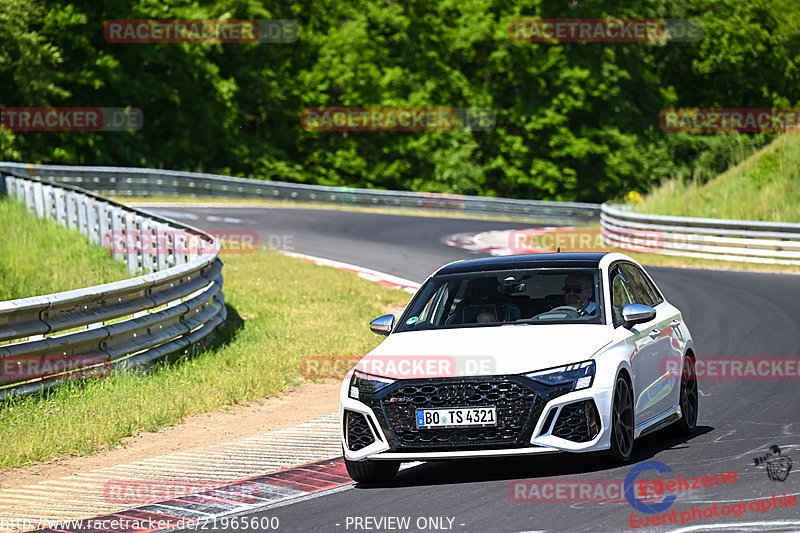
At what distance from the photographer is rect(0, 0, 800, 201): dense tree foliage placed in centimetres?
5731

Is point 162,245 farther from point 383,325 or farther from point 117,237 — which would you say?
point 383,325

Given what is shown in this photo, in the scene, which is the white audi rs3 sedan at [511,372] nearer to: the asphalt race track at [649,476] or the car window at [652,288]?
the asphalt race track at [649,476]

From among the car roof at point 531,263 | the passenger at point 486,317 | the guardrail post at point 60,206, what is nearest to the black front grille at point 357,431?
the passenger at point 486,317

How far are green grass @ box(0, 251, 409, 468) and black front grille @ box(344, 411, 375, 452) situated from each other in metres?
2.78

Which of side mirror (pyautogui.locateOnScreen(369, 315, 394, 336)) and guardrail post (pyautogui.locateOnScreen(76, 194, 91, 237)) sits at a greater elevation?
side mirror (pyautogui.locateOnScreen(369, 315, 394, 336))

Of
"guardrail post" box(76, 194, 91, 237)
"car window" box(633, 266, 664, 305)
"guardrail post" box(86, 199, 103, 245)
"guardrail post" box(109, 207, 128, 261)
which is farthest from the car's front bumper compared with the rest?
"guardrail post" box(76, 194, 91, 237)

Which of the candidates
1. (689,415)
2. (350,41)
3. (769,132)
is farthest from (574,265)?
(769,132)

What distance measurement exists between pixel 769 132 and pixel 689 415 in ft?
196

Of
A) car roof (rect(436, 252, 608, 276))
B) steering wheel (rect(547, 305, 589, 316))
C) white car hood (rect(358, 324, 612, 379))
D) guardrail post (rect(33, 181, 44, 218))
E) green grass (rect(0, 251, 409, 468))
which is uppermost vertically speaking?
car roof (rect(436, 252, 608, 276))

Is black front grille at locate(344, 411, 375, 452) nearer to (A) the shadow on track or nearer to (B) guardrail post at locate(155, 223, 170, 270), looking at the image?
(A) the shadow on track

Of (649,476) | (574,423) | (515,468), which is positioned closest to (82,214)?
(515,468)

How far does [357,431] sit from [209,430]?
126 inches

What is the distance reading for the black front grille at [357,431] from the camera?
812 cm

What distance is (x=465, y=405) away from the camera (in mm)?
7832
